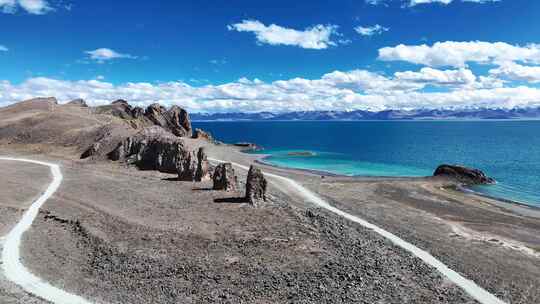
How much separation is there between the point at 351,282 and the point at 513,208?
39.3m

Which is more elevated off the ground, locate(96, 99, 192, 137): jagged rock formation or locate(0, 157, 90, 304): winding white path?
locate(96, 99, 192, 137): jagged rock formation

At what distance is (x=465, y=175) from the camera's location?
250ft

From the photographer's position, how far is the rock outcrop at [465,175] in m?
74.2

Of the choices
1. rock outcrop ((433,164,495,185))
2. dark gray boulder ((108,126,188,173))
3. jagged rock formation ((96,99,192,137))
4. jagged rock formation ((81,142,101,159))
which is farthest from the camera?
jagged rock formation ((96,99,192,137))

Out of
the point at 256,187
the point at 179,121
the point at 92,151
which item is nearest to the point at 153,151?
the point at 92,151

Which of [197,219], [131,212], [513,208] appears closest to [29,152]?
[131,212]

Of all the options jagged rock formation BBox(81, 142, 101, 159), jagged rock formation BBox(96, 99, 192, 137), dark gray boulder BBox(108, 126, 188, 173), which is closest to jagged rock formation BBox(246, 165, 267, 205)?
dark gray boulder BBox(108, 126, 188, 173)

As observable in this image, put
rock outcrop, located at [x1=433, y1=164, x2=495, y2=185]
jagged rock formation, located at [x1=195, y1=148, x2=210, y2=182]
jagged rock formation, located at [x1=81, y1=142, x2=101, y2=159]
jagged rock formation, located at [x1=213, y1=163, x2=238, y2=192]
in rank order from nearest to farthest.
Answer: jagged rock formation, located at [x1=213, y1=163, x2=238, y2=192]
jagged rock formation, located at [x1=195, y1=148, x2=210, y2=182]
jagged rock formation, located at [x1=81, y1=142, x2=101, y2=159]
rock outcrop, located at [x1=433, y1=164, x2=495, y2=185]

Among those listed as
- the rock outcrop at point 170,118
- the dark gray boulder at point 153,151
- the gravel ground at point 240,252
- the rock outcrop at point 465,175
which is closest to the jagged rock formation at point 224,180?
the gravel ground at point 240,252

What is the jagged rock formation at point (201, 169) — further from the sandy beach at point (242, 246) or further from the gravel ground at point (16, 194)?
the gravel ground at point (16, 194)

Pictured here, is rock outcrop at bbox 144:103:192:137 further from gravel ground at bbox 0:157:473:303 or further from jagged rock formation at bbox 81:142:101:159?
gravel ground at bbox 0:157:473:303

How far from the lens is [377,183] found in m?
69.2

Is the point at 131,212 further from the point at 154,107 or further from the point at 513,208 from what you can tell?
the point at 154,107

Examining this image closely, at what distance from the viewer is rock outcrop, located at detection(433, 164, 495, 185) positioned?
7425 cm
